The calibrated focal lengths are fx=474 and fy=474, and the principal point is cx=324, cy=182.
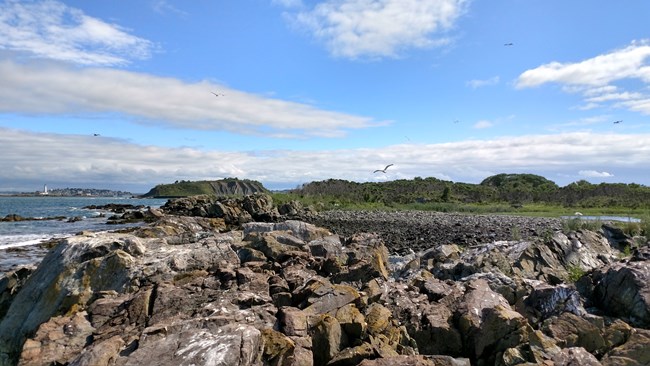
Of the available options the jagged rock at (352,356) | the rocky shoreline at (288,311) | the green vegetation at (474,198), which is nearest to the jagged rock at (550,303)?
the rocky shoreline at (288,311)

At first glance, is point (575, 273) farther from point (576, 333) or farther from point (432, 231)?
point (432, 231)

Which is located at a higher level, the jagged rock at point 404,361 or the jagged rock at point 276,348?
the jagged rock at point 276,348

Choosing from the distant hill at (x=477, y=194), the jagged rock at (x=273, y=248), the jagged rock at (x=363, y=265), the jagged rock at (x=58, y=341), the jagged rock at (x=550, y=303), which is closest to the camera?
the jagged rock at (x=58, y=341)

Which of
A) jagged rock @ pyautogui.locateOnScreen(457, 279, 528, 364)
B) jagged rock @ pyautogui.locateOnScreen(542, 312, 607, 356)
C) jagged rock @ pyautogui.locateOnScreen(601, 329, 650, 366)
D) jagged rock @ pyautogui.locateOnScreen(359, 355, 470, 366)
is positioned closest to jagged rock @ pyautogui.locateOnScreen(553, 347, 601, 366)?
jagged rock @ pyautogui.locateOnScreen(601, 329, 650, 366)

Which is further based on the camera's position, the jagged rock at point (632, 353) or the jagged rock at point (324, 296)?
the jagged rock at point (324, 296)

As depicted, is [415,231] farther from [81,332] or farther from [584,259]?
[81,332]

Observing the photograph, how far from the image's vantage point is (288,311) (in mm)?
8633

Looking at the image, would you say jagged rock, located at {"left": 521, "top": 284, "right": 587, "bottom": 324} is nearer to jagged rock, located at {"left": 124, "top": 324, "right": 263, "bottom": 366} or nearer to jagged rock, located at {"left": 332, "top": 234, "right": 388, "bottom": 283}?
jagged rock, located at {"left": 332, "top": 234, "right": 388, "bottom": 283}

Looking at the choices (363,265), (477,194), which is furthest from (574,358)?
(477,194)

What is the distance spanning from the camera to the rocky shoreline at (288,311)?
751cm

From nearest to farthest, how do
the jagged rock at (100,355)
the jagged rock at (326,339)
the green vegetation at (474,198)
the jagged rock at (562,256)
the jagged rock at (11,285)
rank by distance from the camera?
the jagged rock at (100,355) → the jagged rock at (326,339) → the jagged rock at (11,285) → the jagged rock at (562,256) → the green vegetation at (474,198)

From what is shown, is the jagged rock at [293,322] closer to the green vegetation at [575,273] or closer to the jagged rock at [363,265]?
the jagged rock at [363,265]

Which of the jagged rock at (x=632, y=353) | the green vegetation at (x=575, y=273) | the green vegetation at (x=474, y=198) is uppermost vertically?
the green vegetation at (x=474, y=198)

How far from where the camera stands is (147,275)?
35.0ft
